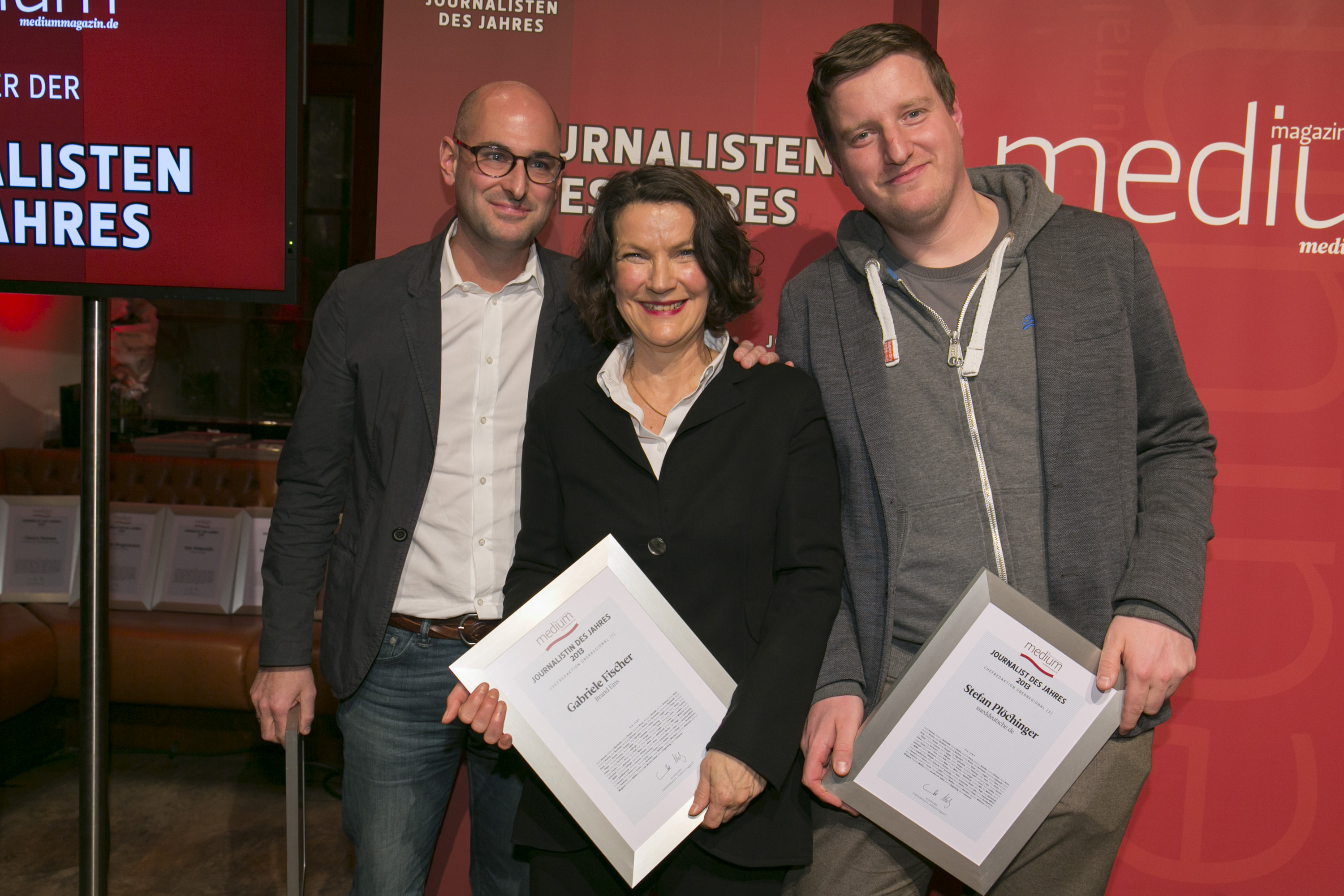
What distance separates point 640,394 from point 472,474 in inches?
19.3

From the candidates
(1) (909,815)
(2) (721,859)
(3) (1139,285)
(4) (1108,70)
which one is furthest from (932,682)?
(4) (1108,70)

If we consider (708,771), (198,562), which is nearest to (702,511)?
(708,771)

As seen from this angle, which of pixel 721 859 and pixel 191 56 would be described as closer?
pixel 721 859

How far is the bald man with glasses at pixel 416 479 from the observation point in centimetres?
207

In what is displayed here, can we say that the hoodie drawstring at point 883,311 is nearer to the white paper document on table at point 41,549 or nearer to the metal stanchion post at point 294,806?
the metal stanchion post at point 294,806

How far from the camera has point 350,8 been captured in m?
5.88

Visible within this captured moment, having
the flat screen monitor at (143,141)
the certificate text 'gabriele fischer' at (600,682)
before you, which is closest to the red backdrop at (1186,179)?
the flat screen monitor at (143,141)

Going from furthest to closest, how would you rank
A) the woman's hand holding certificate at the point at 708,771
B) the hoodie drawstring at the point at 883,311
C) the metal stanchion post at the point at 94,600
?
the metal stanchion post at the point at 94,600, the hoodie drawstring at the point at 883,311, the woman's hand holding certificate at the point at 708,771

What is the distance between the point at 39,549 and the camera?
4289 mm

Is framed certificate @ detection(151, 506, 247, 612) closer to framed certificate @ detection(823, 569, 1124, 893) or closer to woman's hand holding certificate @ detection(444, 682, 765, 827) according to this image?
woman's hand holding certificate @ detection(444, 682, 765, 827)

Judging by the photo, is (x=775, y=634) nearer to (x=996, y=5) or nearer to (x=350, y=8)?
(x=996, y=5)

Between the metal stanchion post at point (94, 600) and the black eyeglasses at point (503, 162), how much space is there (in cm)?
100

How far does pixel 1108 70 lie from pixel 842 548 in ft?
5.99
